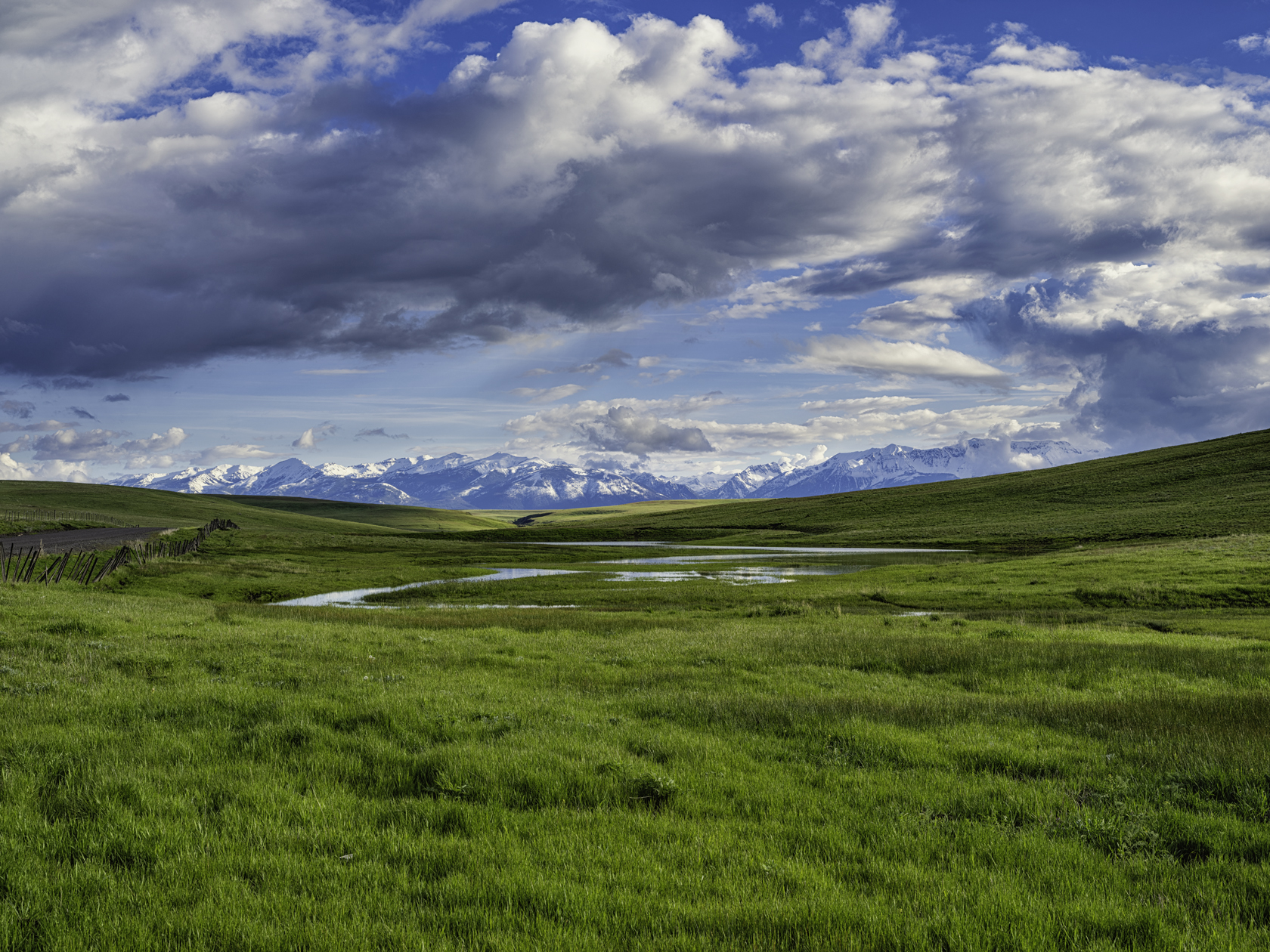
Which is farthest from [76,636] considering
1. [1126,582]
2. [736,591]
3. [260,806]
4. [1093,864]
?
[1126,582]

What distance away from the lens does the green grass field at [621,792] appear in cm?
611

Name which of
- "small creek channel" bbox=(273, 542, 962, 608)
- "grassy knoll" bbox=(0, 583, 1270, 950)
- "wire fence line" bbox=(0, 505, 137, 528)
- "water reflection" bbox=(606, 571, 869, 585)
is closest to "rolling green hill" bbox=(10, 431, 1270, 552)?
"wire fence line" bbox=(0, 505, 137, 528)

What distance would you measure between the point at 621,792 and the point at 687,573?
71.0m

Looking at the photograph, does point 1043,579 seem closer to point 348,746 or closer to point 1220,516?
point 348,746

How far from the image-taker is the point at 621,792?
909 cm

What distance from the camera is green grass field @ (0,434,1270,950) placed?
20.1 ft

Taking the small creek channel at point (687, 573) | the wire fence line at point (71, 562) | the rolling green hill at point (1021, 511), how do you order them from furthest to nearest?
the rolling green hill at point (1021, 511)
the small creek channel at point (687, 573)
the wire fence line at point (71, 562)

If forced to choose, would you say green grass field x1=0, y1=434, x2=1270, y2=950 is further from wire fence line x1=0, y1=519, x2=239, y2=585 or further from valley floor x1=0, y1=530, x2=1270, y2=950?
wire fence line x1=0, y1=519, x2=239, y2=585

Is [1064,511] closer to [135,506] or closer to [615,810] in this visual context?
[615,810]

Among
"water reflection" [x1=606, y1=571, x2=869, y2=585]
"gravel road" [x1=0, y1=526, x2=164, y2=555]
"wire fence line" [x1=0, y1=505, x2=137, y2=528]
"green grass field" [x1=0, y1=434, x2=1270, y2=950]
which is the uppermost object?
"wire fence line" [x1=0, y1=505, x2=137, y2=528]

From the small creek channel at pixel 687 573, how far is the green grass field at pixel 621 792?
30.6 m

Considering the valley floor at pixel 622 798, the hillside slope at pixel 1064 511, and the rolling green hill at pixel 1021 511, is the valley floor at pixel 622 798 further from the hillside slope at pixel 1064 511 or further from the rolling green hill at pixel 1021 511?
the rolling green hill at pixel 1021 511

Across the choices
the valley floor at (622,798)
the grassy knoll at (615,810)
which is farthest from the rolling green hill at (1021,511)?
the grassy knoll at (615,810)

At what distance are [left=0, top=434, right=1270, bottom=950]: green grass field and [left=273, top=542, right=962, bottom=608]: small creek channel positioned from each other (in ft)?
100
